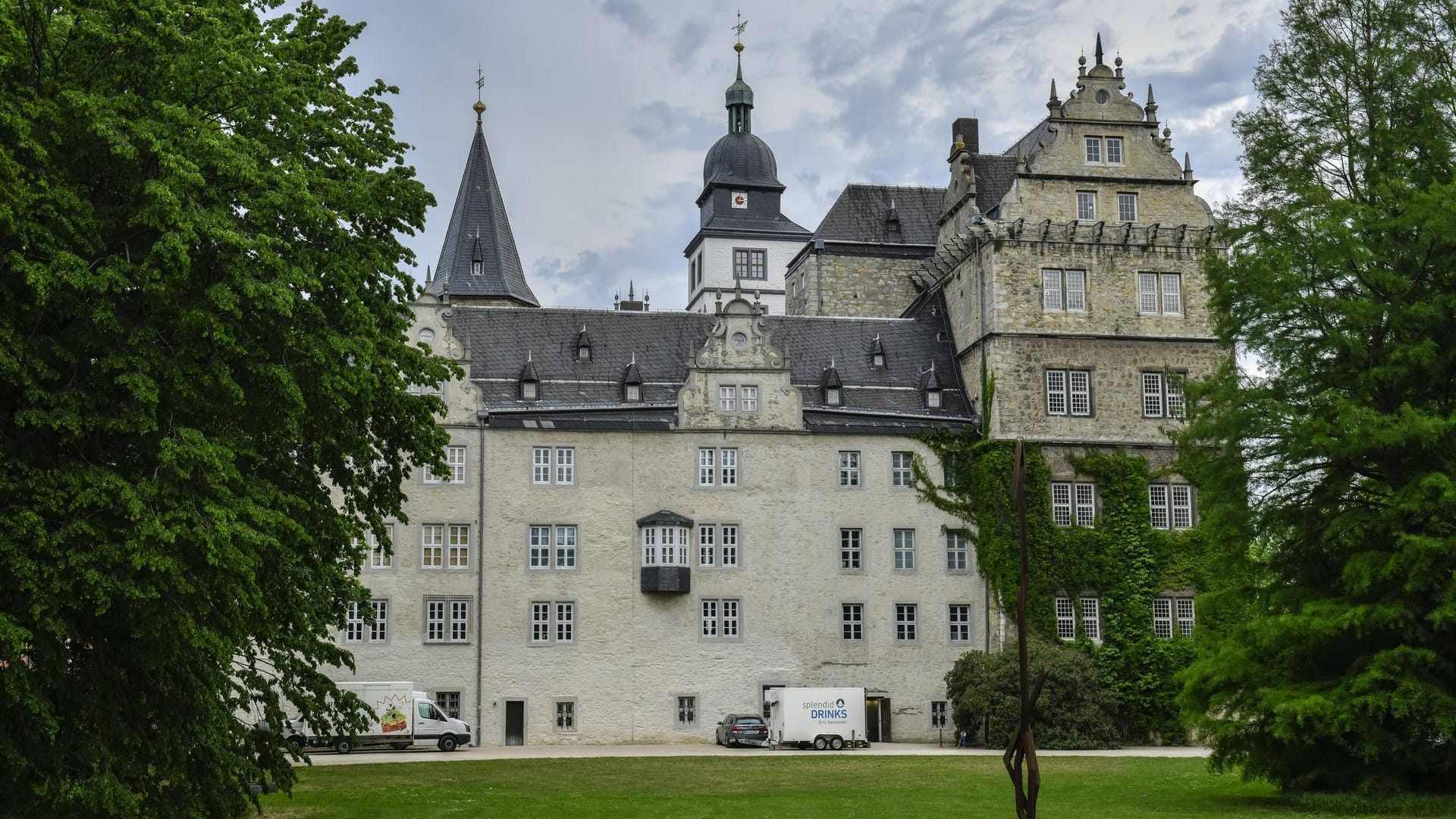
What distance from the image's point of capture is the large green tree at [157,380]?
55.0 ft

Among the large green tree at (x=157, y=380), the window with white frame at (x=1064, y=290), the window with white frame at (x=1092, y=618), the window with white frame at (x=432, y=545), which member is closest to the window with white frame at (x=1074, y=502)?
the window with white frame at (x=1092, y=618)

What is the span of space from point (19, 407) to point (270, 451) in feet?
11.2

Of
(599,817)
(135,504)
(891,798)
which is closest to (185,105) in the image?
(135,504)

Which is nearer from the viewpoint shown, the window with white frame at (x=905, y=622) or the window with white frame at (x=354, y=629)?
the window with white frame at (x=354, y=629)

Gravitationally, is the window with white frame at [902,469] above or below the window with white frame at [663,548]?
above

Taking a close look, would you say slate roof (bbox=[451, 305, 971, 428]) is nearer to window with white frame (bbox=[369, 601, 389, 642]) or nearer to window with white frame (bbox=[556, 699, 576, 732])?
window with white frame (bbox=[369, 601, 389, 642])

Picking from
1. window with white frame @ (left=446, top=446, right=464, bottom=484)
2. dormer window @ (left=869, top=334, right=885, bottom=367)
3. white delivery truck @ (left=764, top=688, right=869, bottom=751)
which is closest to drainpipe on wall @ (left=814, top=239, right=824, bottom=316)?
dormer window @ (left=869, top=334, right=885, bottom=367)

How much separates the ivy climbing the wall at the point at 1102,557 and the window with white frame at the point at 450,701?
13.5 m

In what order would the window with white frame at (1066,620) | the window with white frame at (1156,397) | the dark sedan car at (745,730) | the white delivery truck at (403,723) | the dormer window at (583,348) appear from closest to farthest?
the white delivery truck at (403,723)
the dark sedan car at (745,730)
the window with white frame at (1066,620)
the window with white frame at (1156,397)
the dormer window at (583,348)

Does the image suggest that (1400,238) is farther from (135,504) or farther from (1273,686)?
(135,504)

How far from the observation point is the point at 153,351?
17609 millimetres

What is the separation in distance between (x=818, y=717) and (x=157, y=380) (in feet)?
81.0

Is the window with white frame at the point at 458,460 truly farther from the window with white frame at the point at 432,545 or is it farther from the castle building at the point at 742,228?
the castle building at the point at 742,228

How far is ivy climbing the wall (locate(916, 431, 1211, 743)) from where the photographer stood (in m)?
41.9
